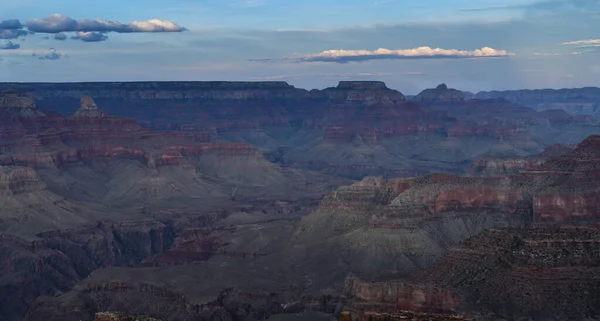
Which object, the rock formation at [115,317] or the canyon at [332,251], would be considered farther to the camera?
the canyon at [332,251]

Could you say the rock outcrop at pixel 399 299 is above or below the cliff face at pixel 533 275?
below

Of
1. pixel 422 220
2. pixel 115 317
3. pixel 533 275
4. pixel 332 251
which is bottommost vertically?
pixel 332 251

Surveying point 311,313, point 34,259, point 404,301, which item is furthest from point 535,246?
point 34,259

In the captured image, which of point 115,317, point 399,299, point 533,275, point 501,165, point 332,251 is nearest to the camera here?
point 115,317

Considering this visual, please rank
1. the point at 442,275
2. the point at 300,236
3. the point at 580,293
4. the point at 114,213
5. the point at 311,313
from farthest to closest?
the point at 114,213 < the point at 300,236 < the point at 311,313 < the point at 442,275 < the point at 580,293

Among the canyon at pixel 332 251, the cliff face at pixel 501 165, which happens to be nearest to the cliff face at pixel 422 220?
the canyon at pixel 332 251

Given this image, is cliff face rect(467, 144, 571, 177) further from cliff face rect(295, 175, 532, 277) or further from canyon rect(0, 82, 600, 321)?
cliff face rect(295, 175, 532, 277)

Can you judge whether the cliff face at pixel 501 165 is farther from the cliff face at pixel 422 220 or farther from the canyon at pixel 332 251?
the cliff face at pixel 422 220

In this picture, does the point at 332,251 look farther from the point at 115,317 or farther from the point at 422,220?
the point at 115,317

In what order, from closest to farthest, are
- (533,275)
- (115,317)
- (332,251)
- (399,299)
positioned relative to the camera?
(115,317) → (533,275) → (399,299) → (332,251)

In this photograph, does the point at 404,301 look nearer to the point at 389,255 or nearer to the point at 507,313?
the point at 507,313

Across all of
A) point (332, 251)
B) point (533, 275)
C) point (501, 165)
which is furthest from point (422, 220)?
point (501, 165)
